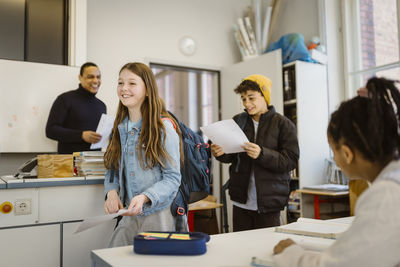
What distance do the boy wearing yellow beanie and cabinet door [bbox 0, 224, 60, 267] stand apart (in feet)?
3.08

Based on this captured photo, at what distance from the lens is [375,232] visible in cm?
65

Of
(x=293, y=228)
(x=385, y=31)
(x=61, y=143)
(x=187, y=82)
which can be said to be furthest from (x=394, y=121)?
(x=187, y=82)

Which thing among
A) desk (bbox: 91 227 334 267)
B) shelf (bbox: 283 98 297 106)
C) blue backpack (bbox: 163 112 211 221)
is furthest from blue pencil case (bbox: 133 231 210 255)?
shelf (bbox: 283 98 297 106)

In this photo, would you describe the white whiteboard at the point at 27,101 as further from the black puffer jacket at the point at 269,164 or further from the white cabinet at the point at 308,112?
the white cabinet at the point at 308,112

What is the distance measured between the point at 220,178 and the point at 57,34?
2.45m

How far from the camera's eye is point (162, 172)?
1.54m

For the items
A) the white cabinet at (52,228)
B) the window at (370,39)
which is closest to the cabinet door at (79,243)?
the white cabinet at (52,228)

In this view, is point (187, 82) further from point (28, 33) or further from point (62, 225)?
point (62, 225)

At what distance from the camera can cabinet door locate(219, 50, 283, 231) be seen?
3.91m

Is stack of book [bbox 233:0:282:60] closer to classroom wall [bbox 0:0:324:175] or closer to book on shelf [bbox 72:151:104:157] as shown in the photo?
classroom wall [bbox 0:0:324:175]

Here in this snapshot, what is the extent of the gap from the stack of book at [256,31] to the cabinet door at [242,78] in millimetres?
229

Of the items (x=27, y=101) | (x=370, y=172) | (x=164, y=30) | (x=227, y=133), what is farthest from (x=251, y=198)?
(x=164, y=30)

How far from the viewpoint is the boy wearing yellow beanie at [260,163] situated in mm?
1974

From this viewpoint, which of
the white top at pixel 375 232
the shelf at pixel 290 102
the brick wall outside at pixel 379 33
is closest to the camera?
the white top at pixel 375 232
